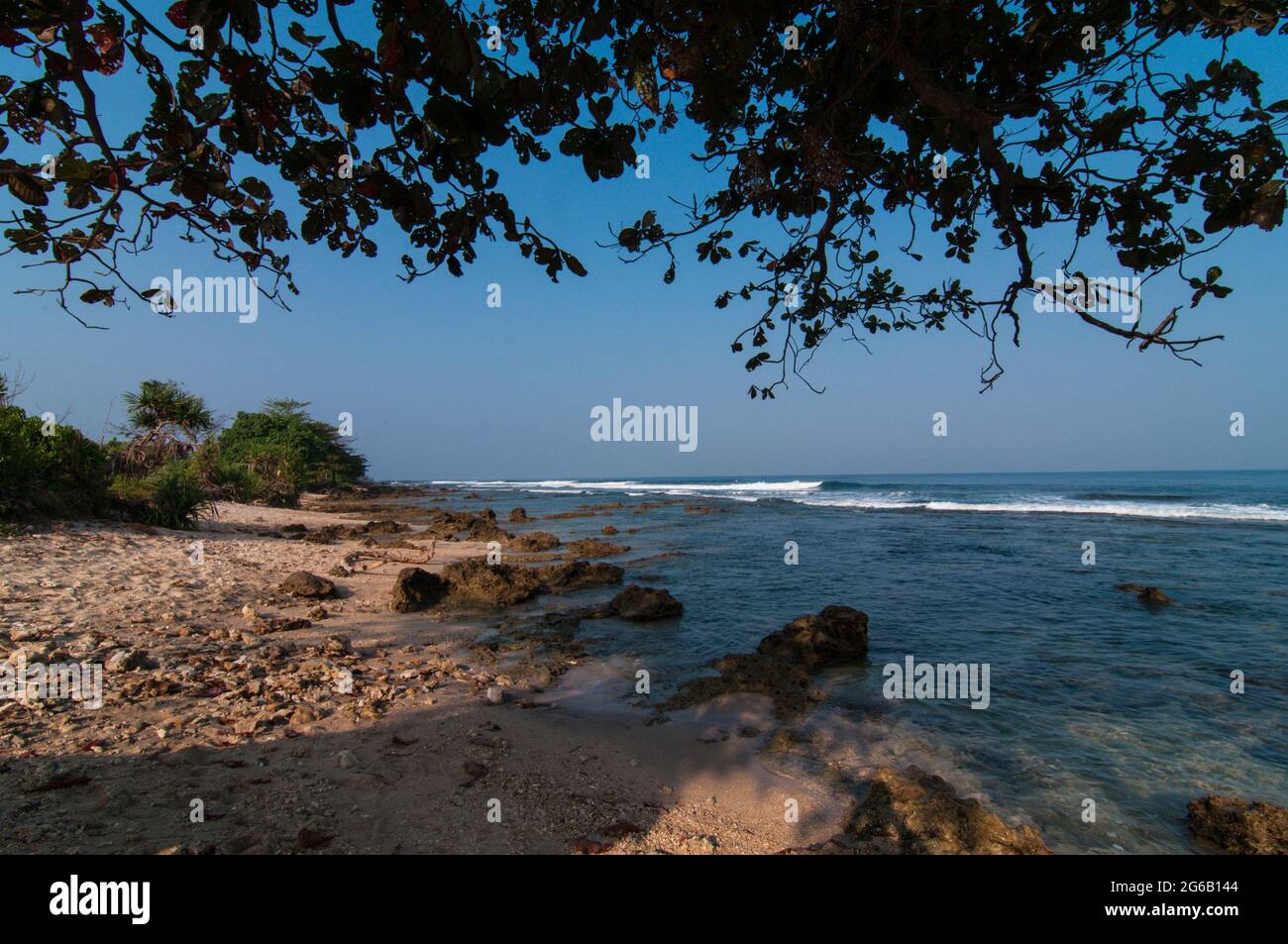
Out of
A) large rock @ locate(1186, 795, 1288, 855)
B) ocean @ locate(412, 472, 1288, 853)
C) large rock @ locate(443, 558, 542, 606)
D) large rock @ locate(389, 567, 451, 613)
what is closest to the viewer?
large rock @ locate(1186, 795, 1288, 855)

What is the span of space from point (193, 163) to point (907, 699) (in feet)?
23.7

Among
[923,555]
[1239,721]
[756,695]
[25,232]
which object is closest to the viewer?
[25,232]

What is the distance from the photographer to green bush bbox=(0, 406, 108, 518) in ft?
29.8

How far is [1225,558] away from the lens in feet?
47.4

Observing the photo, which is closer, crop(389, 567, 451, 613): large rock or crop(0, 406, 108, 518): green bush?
crop(389, 567, 451, 613): large rock

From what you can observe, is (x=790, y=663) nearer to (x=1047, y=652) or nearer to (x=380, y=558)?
(x=1047, y=652)

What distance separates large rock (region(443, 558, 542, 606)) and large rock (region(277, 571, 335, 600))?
6.47ft

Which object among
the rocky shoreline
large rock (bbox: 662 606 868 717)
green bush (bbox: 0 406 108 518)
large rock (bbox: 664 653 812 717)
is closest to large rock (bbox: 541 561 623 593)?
the rocky shoreline

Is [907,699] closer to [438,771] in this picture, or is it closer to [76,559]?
[438,771]

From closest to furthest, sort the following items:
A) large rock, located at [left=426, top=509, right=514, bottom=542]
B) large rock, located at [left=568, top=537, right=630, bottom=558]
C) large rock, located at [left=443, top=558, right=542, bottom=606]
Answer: large rock, located at [left=443, top=558, right=542, bottom=606] → large rock, located at [left=568, top=537, right=630, bottom=558] → large rock, located at [left=426, top=509, right=514, bottom=542]

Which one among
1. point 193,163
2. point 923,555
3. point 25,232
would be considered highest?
point 193,163

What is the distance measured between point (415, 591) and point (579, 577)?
11.2 ft

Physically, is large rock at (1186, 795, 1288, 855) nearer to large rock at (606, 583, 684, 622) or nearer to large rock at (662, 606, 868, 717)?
large rock at (662, 606, 868, 717)
